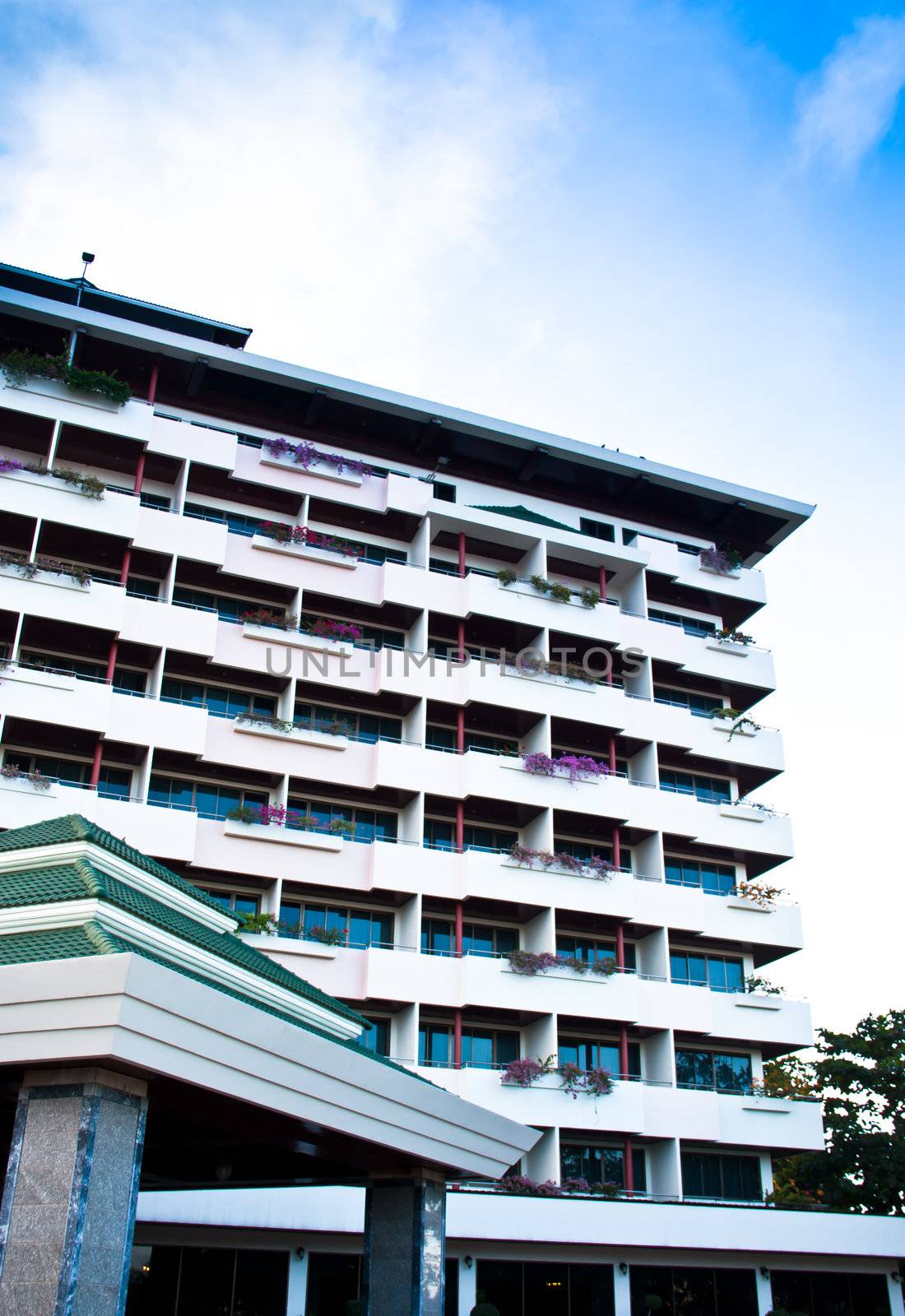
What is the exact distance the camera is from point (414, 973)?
124 feet

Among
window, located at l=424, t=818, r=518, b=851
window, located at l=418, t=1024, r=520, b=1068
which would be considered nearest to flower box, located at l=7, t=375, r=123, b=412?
window, located at l=424, t=818, r=518, b=851

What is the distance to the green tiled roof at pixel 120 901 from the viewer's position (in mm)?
14336

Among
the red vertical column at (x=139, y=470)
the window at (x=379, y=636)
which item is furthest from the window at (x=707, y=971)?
the red vertical column at (x=139, y=470)

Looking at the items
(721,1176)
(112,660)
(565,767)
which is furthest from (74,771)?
(721,1176)

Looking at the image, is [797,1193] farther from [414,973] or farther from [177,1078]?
[177,1078]

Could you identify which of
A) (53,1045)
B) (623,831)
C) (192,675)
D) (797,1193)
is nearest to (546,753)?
(623,831)

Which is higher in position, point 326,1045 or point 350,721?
point 350,721

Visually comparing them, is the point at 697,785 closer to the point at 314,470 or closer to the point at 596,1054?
the point at 596,1054

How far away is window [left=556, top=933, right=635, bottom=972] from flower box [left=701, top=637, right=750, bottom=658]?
1119cm

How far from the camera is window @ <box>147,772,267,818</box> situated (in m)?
39.3

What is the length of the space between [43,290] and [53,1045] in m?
37.8

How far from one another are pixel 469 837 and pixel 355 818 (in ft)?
12.9

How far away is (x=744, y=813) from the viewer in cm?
4559

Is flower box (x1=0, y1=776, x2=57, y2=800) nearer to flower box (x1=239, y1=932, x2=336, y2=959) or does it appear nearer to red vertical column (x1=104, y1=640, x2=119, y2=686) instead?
red vertical column (x1=104, y1=640, x2=119, y2=686)
